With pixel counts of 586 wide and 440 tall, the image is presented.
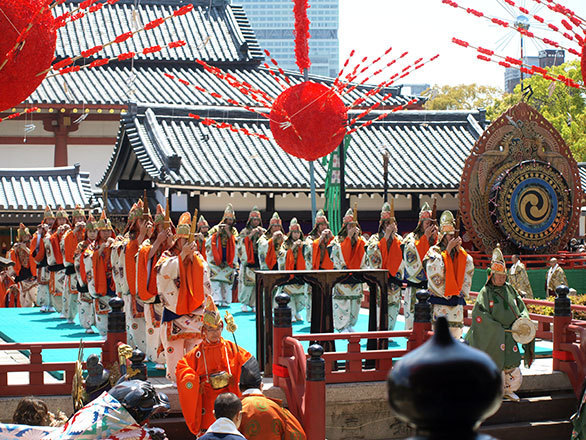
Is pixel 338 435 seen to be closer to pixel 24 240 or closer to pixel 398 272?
pixel 398 272

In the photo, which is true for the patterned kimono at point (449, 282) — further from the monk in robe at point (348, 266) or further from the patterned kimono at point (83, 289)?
the patterned kimono at point (83, 289)

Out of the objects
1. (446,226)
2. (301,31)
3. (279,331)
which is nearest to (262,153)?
(301,31)

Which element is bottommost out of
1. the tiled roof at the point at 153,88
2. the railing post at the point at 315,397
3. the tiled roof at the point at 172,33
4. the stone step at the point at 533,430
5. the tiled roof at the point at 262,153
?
the stone step at the point at 533,430

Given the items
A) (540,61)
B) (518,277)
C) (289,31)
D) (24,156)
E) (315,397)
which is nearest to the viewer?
(315,397)

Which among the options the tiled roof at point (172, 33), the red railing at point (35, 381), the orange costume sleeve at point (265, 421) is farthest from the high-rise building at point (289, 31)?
the orange costume sleeve at point (265, 421)

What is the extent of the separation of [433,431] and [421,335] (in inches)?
297

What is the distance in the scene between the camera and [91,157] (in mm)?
26000

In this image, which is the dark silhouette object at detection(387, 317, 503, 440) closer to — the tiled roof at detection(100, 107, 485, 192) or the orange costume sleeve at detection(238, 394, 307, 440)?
the orange costume sleeve at detection(238, 394, 307, 440)

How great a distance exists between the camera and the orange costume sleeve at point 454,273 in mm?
10039

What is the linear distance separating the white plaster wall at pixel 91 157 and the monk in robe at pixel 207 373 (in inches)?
791

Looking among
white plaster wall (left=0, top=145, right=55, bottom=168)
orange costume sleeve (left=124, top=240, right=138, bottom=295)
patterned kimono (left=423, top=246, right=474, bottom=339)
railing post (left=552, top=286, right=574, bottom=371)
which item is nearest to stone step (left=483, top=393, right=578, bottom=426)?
railing post (left=552, top=286, right=574, bottom=371)

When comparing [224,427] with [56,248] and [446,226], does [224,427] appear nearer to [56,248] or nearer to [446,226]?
[446,226]

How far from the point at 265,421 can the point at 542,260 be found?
15.3 meters

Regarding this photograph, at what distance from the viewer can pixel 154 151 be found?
20500 mm
